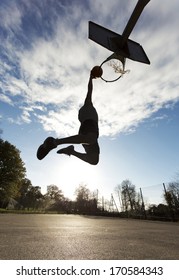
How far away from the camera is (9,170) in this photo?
32594 millimetres

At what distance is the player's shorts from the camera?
167 inches

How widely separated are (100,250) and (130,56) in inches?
157

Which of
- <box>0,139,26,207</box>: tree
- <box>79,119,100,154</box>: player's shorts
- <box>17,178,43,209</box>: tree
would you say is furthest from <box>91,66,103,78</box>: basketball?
<box>17,178,43,209</box>: tree

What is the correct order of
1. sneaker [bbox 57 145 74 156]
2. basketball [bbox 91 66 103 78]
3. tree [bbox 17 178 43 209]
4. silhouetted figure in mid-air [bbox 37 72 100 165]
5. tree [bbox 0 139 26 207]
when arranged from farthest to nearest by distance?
tree [bbox 17 178 43 209], tree [bbox 0 139 26 207], basketball [bbox 91 66 103 78], sneaker [bbox 57 145 74 156], silhouetted figure in mid-air [bbox 37 72 100 165]

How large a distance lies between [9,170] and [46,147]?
3067cm

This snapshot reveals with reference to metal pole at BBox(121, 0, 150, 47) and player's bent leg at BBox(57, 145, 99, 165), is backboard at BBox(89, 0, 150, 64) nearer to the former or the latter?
metal pole at BBox(121, 0, 150, 47)

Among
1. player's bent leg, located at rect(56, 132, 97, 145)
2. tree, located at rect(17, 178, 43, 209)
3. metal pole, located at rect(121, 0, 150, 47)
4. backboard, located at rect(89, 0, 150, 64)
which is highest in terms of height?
tree, located at rect(17, 178, 43, 209)

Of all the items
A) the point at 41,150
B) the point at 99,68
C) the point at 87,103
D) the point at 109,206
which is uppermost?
the point at 109,206

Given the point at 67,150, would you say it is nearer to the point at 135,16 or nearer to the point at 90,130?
the point at 90,130

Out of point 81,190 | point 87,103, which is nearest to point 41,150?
point 87,103

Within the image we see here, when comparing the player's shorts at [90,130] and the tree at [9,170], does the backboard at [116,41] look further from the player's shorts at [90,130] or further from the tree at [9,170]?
the tree at [9,170]

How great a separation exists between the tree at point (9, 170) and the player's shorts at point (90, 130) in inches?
1201
